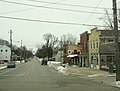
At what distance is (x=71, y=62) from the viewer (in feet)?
286

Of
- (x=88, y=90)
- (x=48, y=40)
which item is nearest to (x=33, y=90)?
(x=88, y=90)

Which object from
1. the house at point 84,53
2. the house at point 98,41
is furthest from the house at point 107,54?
the house at point 84,53

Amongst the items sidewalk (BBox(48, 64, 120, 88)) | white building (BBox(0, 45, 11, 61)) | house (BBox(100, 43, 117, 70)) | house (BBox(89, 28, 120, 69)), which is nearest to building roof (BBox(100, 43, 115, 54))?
house (BBox(100, 43, 117, 70))

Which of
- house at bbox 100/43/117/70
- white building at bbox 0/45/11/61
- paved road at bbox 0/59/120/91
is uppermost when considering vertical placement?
white building at bbox 0/45/11/61

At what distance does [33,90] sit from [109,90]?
16.2ft

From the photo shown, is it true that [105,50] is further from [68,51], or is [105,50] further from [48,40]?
[48,40]

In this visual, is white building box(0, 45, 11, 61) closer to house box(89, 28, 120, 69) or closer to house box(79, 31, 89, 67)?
house box(79, 31, 89, 67)

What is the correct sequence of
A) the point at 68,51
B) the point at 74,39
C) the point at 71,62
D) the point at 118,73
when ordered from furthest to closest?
1. the point at 74,39
2. the point at 68,51
3. the point at 71,62
4. the point at 118,73

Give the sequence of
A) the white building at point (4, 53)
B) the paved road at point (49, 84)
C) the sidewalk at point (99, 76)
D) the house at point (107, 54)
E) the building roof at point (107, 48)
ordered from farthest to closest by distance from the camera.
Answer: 1. the white building at point (4, 53)
2. the house at point (107, 54)
3. the building roof at point (107, 48)
4. the sidewalk at point (99, 76)
5. the paved road at point (49, 84)

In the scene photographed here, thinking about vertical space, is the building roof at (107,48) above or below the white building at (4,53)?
below

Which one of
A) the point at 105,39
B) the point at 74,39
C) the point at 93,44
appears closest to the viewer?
the point at 105,39

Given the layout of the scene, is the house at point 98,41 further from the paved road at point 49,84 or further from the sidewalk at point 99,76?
the paved road at point 49,84

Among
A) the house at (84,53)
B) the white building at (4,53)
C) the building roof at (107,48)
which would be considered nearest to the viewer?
the building roof at (107,48)

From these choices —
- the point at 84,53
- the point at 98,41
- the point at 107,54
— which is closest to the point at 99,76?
the point at 107,54
